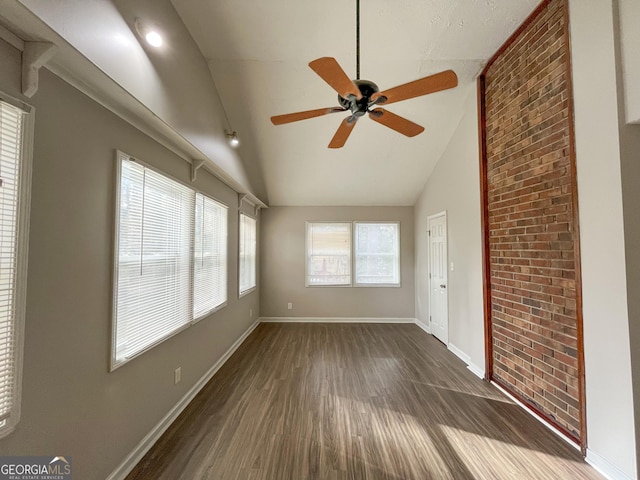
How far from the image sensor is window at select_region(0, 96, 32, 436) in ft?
3.59

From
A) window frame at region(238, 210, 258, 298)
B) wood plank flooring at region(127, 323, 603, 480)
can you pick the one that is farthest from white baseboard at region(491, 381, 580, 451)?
window frame at region(238, 210, 258, 298)

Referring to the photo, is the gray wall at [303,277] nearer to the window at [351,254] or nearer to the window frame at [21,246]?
the window at [351,254]

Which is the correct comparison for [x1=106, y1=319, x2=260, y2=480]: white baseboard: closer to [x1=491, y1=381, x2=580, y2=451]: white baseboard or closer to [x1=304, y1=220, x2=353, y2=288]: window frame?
[x1=304, y1=220, x2=353, y2=288]: window frame

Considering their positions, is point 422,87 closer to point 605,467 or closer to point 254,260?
point 605,467

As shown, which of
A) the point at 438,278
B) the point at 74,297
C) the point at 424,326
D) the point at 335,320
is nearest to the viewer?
the point at 74,297

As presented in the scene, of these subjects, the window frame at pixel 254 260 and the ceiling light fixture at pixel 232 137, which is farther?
the window frame at pixel 254 260

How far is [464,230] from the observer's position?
3541 millimetres

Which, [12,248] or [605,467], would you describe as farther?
[605,467]

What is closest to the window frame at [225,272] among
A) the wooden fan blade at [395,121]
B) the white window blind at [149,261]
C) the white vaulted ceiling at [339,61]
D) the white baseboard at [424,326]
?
the white window blind at [149,261]

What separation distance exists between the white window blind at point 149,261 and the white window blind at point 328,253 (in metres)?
3.27

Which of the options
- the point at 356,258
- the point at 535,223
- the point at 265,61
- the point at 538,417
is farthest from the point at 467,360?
the point at 265,61

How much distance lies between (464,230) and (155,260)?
3.43 metres

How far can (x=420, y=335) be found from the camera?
15.4 feet

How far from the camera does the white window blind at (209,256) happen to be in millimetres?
2873
